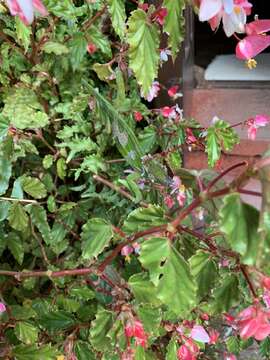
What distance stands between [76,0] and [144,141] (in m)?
0.39

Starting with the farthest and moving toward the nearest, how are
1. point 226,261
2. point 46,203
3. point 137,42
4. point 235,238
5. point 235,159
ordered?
point 235,159, point 46,203, point 226,261, point 137,42, point 235,238

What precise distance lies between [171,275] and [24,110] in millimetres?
682

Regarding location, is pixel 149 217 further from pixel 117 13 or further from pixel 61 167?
pixel 61 167

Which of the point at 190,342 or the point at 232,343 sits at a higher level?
the point at 190,342

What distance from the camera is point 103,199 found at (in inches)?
48.8

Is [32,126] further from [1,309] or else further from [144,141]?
[1,309]

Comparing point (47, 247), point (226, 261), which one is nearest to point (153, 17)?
point (226, 261)

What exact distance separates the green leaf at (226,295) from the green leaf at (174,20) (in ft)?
1.03

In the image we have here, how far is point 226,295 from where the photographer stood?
2.09 ft

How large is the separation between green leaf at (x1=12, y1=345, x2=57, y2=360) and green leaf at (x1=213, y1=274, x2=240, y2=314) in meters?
0.29

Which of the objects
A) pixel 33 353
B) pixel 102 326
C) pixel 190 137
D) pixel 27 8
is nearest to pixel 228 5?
pixel 27 8

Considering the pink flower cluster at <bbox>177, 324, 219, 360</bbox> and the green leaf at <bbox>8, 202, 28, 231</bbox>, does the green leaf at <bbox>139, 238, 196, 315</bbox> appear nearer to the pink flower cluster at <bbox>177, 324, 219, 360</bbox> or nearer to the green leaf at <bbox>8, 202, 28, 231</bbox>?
the pink flower cluster at <bbox>177, 324, 219, 360</bbox>

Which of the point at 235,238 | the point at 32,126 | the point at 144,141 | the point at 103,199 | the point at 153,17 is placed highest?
the point at 153,17

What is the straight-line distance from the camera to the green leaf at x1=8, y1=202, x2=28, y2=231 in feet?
3.05
